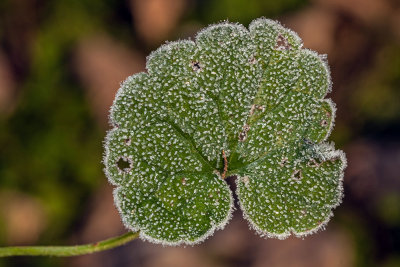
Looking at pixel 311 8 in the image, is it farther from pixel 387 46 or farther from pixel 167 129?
pixel 167 129

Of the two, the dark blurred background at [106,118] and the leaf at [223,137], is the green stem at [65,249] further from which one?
the dark blurred background at [106,118]

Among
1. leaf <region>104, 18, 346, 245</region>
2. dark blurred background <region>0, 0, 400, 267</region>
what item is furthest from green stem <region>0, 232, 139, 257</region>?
dark blurred background <region>0, 0, 400, 267</region>

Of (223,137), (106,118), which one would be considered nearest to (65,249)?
(223,137)

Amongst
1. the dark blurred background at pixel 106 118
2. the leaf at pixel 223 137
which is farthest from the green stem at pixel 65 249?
the dark blurred background at pixel 106 118

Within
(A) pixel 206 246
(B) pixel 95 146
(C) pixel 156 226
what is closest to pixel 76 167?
(B) pixel 95 146

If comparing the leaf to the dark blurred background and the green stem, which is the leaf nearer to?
the green stem

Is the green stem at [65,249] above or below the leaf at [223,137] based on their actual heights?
below
